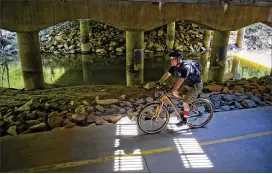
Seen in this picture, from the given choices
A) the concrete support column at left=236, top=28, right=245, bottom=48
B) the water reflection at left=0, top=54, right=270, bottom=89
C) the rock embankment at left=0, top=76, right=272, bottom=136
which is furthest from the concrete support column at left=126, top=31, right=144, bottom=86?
the concrete support column at left=236, top=28, right=245, bottom=48

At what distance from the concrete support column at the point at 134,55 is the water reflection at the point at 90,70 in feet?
7.68

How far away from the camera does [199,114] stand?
5.71 meters

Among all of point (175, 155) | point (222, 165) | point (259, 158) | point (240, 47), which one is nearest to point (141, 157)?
point (175, 155)

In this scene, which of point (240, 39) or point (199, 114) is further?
point (240, 39)

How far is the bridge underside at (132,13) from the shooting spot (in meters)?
8.72

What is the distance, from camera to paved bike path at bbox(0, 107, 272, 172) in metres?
4.36

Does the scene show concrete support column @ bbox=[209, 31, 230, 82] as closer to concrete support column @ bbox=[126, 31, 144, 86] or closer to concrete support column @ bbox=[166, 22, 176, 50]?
concrete support column @ bbox=[126, 31, 144, 86]

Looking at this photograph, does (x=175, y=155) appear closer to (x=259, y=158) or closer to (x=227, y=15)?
(x=259, y=158)

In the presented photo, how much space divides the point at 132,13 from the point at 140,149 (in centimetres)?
633

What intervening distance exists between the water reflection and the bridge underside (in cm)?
372

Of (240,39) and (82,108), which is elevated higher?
(240,39)

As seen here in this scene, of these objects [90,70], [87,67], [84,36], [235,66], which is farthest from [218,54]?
[84,36]

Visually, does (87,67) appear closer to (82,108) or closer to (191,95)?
(82,108)

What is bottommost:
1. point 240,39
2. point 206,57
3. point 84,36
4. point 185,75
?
point 206,57
